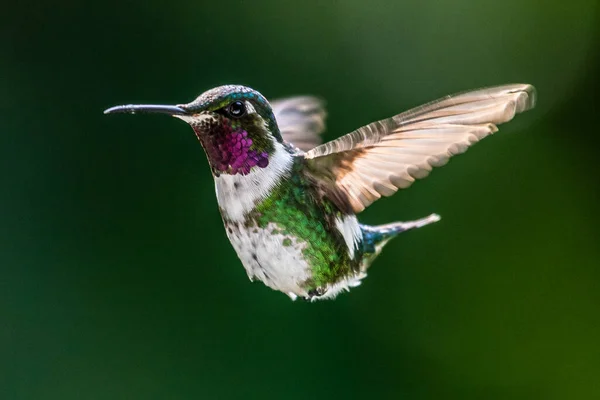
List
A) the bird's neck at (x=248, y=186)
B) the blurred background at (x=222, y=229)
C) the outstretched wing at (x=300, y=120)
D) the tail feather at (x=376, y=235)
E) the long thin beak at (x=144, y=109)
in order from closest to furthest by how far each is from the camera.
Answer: the long thin beak at (x=144, y=109)
the bird's neck at (x=248, y=186)
the tail feather at (x=376, y=235)
the outstretched wing at (x=300, y=120)
the blurred background at (x=222, y=229)

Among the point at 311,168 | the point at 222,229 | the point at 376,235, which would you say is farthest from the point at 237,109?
the point at 222,229

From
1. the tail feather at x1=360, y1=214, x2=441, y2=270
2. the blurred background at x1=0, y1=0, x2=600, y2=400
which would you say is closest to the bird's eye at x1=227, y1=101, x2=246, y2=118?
the tail feather at x1=360, y1=214, x2=441, y2=270

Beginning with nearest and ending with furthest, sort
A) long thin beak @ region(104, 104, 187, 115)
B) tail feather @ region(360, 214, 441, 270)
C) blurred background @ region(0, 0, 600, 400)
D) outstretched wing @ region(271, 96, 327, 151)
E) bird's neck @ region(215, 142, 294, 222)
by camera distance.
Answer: long thin beak @ region(104, 104, 187, 115)
bird's neck @ region(215, 142, 294, 222)
tail feather @ region(360, 214, 441, 270)
outstretched wing @ region(271, 96, 327, 151)
blurred background @ region(0, 0, 600, 400)

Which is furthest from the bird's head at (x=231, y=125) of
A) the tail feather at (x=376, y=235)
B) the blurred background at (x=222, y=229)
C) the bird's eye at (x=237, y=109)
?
the blurred background at (x=222, y=229)

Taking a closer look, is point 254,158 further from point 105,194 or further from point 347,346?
point 347,346

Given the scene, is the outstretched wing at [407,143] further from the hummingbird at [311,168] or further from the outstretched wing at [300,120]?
the outstretched wing at [300,120]

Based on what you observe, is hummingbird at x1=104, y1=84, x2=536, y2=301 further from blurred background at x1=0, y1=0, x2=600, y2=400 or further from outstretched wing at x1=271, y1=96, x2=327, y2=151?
blurred background at x1=0, y1=0, x2=600, y2=400
